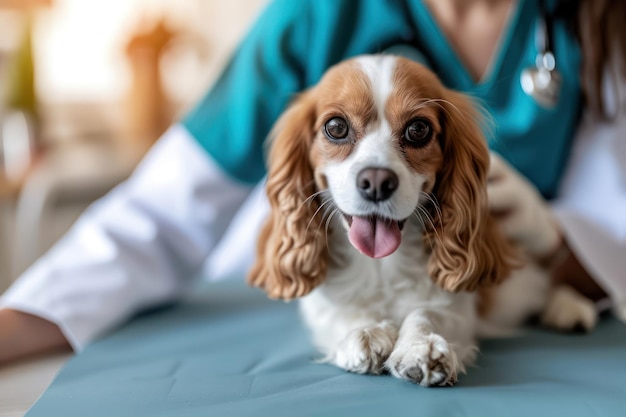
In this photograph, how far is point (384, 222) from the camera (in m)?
0.89

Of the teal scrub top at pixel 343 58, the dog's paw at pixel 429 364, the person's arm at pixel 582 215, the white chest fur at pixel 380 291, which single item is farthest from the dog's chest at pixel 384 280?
the teal scrub top at pixel 343 58

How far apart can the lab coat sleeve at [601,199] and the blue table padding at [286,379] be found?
10 centimetres

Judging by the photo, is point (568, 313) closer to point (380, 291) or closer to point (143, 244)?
point (380, 291)

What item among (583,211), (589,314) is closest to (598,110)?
(583,211)

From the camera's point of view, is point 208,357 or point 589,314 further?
point 589,314

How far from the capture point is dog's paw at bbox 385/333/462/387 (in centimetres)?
87

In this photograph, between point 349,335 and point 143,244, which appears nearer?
point 349,335

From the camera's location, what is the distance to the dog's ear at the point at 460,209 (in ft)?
3.10

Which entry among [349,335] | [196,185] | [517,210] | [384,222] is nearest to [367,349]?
[349,335]

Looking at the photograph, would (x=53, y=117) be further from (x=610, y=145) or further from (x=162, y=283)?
(x=610, y=145)

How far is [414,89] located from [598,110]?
56 cm

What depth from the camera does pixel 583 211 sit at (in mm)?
1340

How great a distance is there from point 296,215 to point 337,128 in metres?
0.13

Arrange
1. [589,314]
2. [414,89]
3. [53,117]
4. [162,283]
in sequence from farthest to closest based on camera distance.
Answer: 1. [53,117]
2. [162,283]
3. [589,314]
4. [414,89]
